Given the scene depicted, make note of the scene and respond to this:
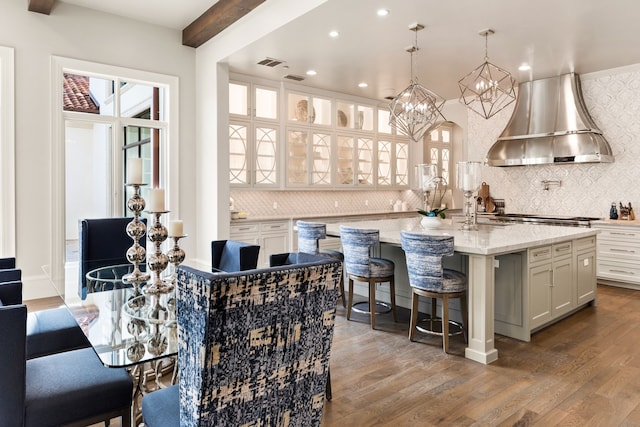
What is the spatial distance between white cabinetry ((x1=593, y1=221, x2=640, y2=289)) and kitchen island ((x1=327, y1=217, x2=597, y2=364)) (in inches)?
55.3

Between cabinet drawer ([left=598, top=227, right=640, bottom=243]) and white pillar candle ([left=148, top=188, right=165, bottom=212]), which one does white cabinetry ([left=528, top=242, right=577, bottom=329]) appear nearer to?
cabinet drawer ([left=598, top=227, right=640, bottom=243])

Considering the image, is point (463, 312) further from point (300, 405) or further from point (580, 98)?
point (580, 98)

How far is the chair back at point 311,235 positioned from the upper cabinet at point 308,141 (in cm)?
205

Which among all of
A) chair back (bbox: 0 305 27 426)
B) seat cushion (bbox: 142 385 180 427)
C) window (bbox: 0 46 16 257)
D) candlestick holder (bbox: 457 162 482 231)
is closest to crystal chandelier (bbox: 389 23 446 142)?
candlestick holder (bbox: 457 162 482 231)

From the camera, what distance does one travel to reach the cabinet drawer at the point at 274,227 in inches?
228

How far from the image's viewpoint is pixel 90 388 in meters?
1.56

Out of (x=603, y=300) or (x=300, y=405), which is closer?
(x=300, y=405)

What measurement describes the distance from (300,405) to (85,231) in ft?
9.28

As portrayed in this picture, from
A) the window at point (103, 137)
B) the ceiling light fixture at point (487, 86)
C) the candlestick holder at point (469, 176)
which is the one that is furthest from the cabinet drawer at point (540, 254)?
the window at point (103, 137)

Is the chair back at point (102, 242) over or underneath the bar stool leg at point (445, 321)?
over

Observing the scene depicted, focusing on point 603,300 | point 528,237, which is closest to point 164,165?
point 528,237

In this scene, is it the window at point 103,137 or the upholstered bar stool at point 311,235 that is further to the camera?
the window at point 103,137

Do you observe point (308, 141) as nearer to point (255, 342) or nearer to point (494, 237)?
point (494, 237)

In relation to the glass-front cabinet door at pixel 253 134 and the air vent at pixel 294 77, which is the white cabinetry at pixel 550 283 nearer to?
the glass-front cabinet door at pixel 253 134
